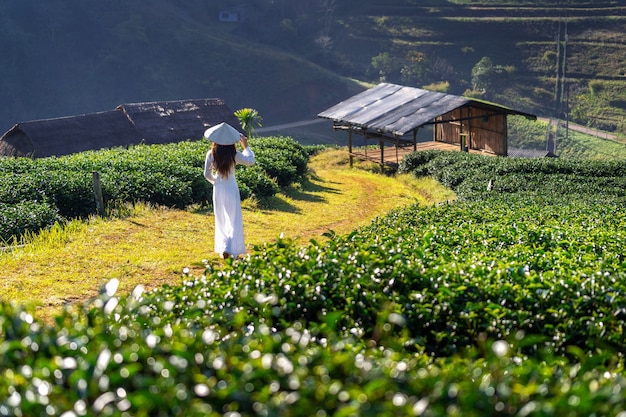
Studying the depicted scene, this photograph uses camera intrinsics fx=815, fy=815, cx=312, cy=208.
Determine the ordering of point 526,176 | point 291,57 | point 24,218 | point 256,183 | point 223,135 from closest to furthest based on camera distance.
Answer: point 223,135
point 24,218
point 256,183
point 526,176
point 291,57

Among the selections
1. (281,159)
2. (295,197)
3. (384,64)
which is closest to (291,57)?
(384,64)

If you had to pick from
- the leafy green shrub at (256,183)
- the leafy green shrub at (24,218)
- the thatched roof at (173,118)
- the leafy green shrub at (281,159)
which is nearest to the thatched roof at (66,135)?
the thatched roof at (173,118)

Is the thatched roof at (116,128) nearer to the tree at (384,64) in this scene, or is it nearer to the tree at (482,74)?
the tree at (482,74)

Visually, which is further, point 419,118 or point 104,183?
point 419,118

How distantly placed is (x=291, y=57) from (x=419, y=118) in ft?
198

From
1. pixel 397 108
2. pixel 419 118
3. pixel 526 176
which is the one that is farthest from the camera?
pixel 397 108

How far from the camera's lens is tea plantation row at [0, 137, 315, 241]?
1641 cm

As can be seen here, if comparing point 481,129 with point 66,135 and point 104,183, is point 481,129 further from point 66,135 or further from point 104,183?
point 104,183

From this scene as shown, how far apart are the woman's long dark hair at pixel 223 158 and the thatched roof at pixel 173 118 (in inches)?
1029

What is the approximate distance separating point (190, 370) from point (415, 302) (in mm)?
3442

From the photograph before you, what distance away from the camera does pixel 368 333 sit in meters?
7.46

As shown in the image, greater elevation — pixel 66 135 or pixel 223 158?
pixel 223 158

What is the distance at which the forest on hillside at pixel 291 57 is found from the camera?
83312 millimetres

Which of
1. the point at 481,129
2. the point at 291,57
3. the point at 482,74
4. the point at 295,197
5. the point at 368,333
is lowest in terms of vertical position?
the point at 482,74
